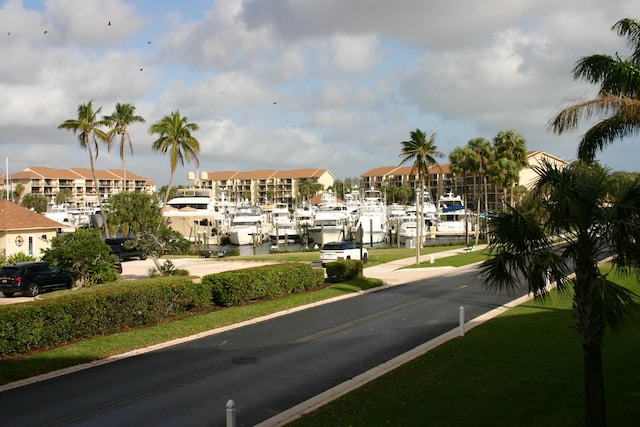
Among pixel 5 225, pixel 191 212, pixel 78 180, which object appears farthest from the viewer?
pixel 78 180

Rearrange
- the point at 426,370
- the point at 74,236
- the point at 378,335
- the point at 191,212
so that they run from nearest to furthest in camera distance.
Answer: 1. the point at 426,370
2. the point at 378,335
3. the point at 74,236
4. the point at 191,212

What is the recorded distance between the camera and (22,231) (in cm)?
4066

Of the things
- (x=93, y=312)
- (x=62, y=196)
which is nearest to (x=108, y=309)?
(x=93, y=312)

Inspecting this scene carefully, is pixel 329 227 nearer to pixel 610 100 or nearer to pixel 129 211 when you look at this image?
pixel 129 211

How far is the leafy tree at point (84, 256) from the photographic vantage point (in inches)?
1097

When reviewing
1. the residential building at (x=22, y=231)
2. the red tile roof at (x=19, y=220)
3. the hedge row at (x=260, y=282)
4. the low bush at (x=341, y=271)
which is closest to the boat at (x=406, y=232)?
the residential building at (x=22, y=231)

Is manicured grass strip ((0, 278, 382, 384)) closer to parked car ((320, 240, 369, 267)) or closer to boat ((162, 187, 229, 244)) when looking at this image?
parked car ((320, 240, 369, 267))

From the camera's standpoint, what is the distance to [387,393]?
12.2m

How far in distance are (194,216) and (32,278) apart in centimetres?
5962

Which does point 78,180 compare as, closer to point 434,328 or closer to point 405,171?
point 405,171

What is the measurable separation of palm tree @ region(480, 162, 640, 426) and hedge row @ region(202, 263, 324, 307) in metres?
15.2

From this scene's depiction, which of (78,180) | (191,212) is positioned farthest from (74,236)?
(78,180)

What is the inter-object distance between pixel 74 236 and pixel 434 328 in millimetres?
16988

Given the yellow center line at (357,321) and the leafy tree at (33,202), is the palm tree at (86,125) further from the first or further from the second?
the leafy tree at (33,202)
